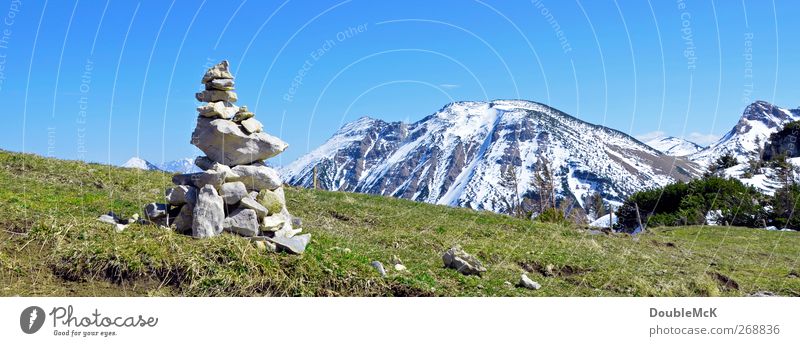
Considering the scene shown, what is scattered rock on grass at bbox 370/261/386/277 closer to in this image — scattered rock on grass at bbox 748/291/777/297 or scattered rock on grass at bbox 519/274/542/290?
scattered rock on grass at bbox 519/274/542/290

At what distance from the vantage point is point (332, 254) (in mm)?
13156

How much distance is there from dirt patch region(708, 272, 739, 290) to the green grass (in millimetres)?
82

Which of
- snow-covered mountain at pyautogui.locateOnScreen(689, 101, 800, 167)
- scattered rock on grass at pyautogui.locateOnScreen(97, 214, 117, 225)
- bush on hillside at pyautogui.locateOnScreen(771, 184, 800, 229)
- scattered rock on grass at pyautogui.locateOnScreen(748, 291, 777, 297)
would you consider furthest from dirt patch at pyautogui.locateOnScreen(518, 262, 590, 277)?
snow-covered mountain at pyautogui.locateOnScreen(689, 101, 800, 167)

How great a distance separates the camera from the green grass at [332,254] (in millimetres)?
11430

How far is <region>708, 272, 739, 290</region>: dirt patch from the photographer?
18.4 m

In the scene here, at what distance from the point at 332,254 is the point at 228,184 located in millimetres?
2636

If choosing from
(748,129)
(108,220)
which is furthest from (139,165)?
(748,129)

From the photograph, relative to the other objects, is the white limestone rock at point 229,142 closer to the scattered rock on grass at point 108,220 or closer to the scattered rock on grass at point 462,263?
the scattered rock on grass at point 108,220

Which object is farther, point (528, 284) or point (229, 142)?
point (528, 284)

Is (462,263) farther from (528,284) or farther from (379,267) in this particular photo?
(379,267)

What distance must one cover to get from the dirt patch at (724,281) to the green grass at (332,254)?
0.27 ft

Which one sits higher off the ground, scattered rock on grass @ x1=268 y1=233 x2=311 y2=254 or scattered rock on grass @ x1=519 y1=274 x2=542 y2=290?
scattered rock on grass @ x1=268 y1=233 x2=311 y2=254

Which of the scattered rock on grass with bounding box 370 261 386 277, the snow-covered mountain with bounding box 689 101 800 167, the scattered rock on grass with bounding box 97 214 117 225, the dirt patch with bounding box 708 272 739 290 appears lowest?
the dirt patch with bounding box 708 272 739 290

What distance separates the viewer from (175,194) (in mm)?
13008
